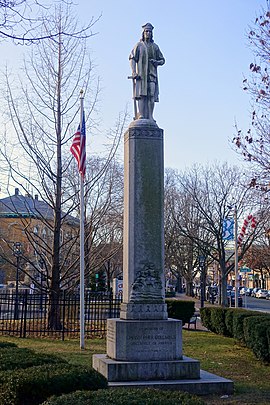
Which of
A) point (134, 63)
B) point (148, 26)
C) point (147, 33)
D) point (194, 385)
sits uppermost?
point (148, 26)

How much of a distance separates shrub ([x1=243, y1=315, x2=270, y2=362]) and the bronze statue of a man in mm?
5744

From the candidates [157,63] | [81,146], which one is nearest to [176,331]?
[157,63]

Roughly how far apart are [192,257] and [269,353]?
40.1 meters

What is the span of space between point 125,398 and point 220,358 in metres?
9.79

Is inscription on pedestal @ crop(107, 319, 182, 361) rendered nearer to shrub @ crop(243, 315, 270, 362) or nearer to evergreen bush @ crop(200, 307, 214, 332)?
shrub @ crop(243, 315, 270, 362)

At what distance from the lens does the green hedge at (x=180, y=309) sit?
24.6 metres

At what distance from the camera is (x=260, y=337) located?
1338 cm

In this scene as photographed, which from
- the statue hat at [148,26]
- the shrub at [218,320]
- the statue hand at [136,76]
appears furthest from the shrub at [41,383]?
the shrub at [218,320]

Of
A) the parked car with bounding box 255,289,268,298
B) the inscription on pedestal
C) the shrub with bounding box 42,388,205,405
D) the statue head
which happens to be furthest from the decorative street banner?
the parked car with bounding box 255,289,268,298

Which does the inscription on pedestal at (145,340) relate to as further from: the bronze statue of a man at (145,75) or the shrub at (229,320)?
the shrub at (229,320)

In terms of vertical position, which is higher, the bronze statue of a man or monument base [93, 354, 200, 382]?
the bronze statue of a man

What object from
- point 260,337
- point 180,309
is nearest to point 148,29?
point 260,337

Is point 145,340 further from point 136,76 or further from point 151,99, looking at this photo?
point 136,76

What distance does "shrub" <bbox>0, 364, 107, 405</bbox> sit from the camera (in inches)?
237
